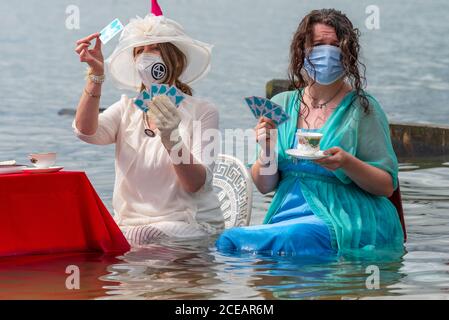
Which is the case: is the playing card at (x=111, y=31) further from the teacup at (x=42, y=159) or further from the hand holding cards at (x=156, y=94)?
the teacup at (x=42, y=159)

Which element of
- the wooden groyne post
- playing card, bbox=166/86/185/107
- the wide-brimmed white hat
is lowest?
the wooden groyne post

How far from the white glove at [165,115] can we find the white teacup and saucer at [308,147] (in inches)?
23.6

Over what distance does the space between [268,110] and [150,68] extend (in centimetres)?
81

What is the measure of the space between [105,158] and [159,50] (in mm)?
5315

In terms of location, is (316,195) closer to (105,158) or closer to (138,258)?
(138,258)

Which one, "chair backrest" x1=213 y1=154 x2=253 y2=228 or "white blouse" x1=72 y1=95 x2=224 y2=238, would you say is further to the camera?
"chair backrest" x1=213 y1=154 x2=253 y2=228

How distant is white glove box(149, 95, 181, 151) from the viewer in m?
5.89

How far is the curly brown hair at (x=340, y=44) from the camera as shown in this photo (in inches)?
233

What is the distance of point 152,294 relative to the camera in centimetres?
528

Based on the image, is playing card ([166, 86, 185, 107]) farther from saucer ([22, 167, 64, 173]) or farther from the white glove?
saucer ([22, 167, 64, 173])

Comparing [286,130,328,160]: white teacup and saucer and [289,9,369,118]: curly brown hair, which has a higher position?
[289,9,369,118]: curly brown hair

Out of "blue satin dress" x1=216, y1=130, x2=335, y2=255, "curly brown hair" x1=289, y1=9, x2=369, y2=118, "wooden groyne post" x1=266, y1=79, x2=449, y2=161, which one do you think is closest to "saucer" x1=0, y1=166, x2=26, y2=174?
"blue satin dress" x1=216, y1=130, x2=335, y2=255
